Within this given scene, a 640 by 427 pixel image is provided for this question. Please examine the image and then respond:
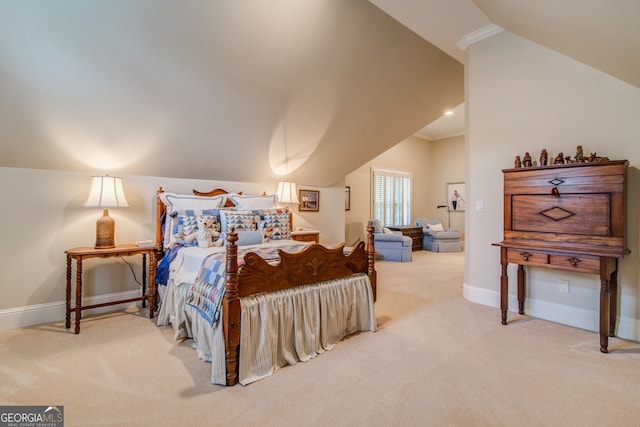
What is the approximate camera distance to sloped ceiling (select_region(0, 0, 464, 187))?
2.28 meters

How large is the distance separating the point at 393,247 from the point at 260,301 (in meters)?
4.62

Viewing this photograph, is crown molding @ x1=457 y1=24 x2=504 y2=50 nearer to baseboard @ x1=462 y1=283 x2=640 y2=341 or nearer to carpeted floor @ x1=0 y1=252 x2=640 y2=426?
baseboard @ x1=462 y1=283 x2=640 y2=341

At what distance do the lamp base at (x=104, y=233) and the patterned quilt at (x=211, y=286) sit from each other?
115 cm

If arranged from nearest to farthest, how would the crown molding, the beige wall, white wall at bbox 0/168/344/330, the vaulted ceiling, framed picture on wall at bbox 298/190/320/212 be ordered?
the vaulted ceiling < white wall at bbox 0/168/344/330 < the crown molding < framed picture on wall at bbox 298/190/320/212 < the beige wall

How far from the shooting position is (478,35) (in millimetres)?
3352

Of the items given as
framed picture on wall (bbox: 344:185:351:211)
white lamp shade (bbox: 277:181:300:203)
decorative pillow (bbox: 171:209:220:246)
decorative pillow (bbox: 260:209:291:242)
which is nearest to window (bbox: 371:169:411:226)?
framed picture on wall (bbox: 344:185:351:211)

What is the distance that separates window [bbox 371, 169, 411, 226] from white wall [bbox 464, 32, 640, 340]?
4.18m

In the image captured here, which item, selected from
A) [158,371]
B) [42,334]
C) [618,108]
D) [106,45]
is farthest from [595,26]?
[42,334]

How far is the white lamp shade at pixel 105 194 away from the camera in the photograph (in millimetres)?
2871

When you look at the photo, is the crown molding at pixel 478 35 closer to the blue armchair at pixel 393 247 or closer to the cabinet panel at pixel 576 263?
the cabinet panel at pixel 576 263

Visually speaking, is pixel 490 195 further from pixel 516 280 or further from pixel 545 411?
pixel 545 411

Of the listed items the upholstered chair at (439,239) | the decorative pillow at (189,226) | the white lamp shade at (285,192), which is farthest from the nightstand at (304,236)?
the upholstered chair at (439,239)

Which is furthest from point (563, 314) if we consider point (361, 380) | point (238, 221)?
point (238, 221)

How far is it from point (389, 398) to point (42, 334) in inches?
118
